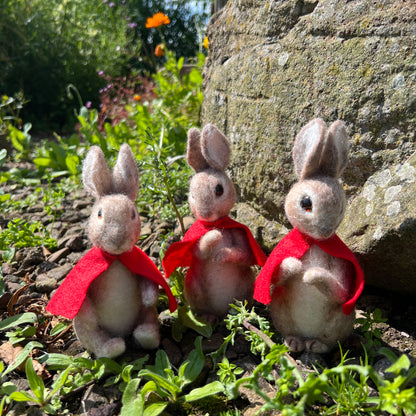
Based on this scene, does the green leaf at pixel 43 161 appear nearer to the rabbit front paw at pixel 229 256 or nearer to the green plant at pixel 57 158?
the green plant at pixel 57 158

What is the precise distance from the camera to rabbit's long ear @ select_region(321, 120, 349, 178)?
6.05 feet

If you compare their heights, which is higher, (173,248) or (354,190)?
(354,190)

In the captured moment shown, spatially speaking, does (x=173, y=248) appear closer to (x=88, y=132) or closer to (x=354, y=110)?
(x=354, y=110)

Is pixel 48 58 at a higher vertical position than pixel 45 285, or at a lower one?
higher

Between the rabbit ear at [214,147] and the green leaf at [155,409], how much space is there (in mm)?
1072

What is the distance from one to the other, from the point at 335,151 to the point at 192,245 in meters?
0.78

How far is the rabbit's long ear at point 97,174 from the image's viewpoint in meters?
1.98

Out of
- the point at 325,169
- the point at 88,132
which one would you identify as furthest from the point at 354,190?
the point at 88,132

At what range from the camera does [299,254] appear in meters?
1.91

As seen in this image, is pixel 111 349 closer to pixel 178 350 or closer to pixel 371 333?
pixel 178 350

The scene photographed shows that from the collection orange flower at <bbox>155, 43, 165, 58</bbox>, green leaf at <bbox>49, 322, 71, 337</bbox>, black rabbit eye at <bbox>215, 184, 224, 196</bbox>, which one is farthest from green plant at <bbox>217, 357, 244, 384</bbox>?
orange flower at <bbox>155, 43, 165, 58</bbox>

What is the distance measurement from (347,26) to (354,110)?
0.42 metres

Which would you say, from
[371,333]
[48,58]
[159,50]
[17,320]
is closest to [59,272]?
[17,320]

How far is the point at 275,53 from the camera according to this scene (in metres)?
2.58
